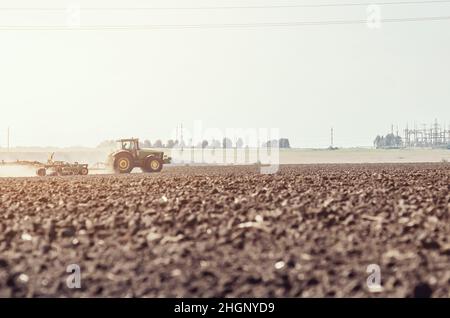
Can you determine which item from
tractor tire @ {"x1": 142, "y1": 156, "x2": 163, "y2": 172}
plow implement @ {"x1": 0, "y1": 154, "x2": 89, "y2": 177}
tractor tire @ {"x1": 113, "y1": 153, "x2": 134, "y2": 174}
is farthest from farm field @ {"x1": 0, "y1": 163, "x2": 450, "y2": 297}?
plow implement @ {"x1": 0, "y1": 154, "x2": 89, "y2": 177}

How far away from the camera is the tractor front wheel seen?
39.9 meters

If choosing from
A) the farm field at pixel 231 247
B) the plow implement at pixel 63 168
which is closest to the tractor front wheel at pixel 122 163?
the plow implement at pixel 63 168

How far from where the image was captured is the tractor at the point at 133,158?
131ft

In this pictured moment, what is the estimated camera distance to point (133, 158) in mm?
40562

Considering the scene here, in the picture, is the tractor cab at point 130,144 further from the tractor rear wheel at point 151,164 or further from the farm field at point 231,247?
the farm field at point 231,247

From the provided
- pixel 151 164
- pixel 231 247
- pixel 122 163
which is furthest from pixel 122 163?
pixel 231 247

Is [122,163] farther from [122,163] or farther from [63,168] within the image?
[63,168]

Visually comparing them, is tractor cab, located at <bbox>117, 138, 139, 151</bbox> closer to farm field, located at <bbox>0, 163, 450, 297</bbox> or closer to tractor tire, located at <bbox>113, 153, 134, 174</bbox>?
tractor tire, located at <bbox>113, 153, 134, 174</bbox>

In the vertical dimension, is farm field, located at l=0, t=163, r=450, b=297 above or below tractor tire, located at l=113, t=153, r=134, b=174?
below

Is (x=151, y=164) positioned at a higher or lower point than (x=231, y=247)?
higher

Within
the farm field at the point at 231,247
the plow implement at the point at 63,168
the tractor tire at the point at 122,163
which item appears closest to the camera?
the farm field at the point at 231,247

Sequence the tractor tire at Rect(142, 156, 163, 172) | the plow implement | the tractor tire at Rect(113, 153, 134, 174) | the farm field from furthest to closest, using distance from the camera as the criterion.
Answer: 1. the plow implement
2. the tractor tire at Rect(142, 156, 163, 172)
3. the tractor tire at Rect(113, 153, 134, 174)
4. the farm field

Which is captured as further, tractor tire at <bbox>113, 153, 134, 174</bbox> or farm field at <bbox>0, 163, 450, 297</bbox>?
tractor tire at <bbox>113, 153, 134, 174</bbox>

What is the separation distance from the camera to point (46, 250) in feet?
36.6
